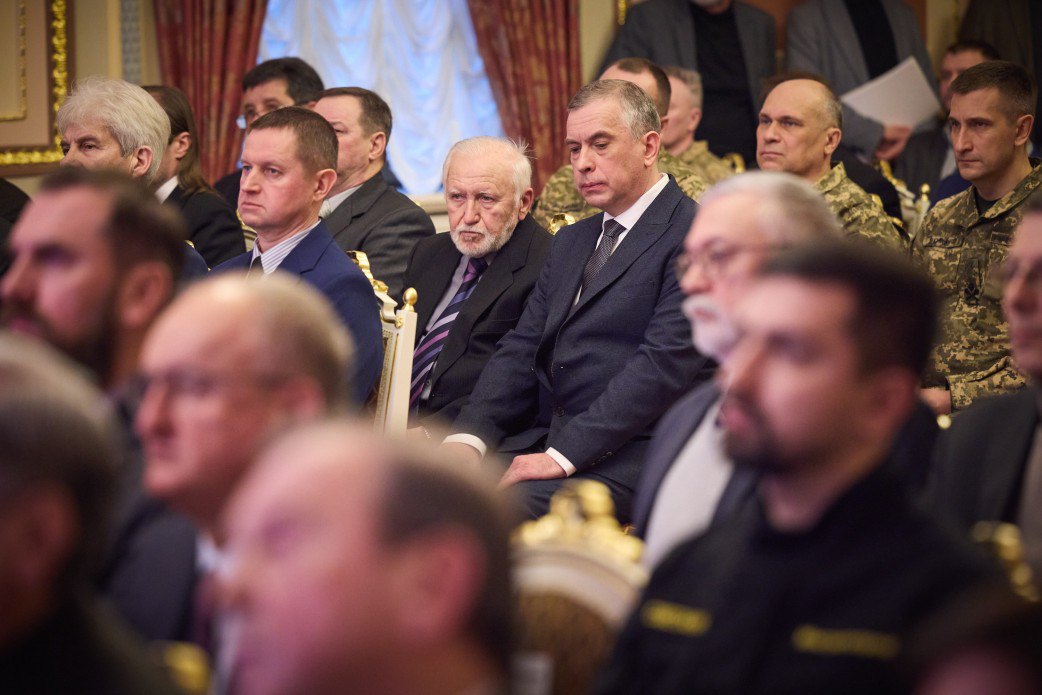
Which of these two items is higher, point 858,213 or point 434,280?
point 858,213

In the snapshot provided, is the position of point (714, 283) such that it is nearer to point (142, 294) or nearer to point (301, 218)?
point (142, 294)

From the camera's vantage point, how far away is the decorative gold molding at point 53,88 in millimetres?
5667

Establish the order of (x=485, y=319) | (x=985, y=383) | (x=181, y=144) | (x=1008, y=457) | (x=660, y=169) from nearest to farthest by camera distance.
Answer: (x=1008, y=457) → (x=985, y=383) → (x=485, y=319) → (x=181, y=144) → (x=660, y=169)

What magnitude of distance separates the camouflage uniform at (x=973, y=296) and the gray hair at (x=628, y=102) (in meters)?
0.91

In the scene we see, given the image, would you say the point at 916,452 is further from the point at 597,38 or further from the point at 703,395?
the point at 597,38

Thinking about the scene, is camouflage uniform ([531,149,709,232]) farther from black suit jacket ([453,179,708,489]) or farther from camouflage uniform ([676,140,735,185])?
black suit jacket ([453,179,708,489])

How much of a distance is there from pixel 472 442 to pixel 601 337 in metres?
0.46

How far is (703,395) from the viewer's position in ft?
6.60

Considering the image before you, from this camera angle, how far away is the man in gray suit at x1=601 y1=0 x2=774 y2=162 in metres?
6.24

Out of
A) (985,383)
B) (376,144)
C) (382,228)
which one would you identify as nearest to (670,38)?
(376,144)

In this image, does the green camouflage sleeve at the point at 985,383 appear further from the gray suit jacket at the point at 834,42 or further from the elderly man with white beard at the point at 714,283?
the gray suit jacket at the point at 834,42

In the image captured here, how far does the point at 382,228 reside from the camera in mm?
4266

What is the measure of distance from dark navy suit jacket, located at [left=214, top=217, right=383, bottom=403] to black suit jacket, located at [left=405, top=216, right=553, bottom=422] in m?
0.52

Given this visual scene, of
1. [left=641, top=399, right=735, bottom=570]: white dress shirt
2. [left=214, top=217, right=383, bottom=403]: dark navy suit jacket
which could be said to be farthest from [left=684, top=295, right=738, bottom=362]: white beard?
[left=214, top=217, right=383, bottom=403]: dark navy suit jacket
